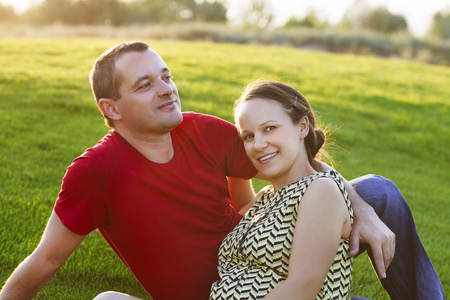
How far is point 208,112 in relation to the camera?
24.1 feet

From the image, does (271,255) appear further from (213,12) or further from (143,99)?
(213,12)

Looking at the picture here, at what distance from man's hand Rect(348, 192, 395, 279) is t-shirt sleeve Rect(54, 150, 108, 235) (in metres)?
1.23

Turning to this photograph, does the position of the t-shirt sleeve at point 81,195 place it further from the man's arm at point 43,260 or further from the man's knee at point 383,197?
→ the man's knee at point 383,197

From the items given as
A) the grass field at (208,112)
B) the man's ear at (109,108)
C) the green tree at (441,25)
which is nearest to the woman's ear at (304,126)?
the man's ear at (109,108)

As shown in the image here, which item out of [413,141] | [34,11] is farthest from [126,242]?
[34,11]

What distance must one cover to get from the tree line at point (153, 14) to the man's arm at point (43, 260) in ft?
119

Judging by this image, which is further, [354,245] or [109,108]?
[109,108]

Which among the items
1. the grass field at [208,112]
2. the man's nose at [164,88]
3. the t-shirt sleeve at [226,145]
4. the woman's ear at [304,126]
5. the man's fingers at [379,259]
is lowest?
the grass field at [208,112]

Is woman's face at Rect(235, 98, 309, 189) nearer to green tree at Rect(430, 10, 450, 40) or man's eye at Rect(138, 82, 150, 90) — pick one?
man's eye at Rect(138, 82, 150, 90)

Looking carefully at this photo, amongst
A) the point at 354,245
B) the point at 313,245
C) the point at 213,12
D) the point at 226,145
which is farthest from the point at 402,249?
the point at 213,12

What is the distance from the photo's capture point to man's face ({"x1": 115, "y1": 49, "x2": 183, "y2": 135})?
8.28 ft

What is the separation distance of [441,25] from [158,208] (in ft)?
217

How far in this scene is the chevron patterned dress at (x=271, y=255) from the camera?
212cm

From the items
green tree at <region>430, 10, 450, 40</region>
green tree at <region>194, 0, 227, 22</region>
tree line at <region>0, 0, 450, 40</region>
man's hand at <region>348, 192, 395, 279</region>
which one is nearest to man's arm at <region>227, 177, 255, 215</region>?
man's hand at <region>348, 192, 395, 279</region>
